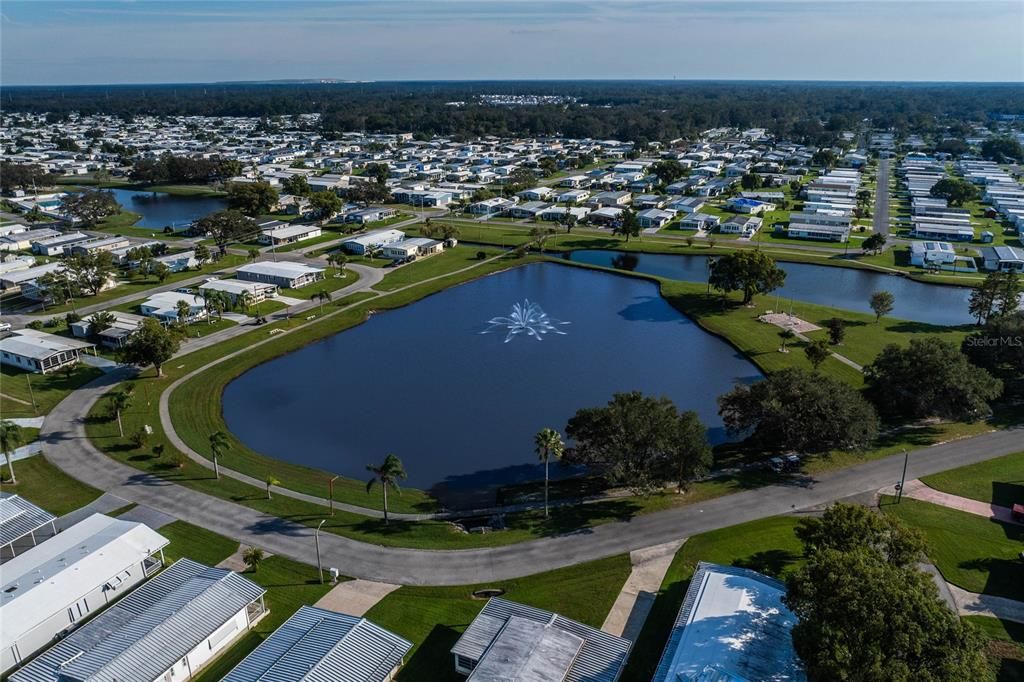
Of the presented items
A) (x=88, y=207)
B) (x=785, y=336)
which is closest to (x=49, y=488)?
(x=785, y=336)

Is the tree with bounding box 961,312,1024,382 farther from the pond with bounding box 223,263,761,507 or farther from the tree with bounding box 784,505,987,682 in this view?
the tree with bounding box 784,505,987,682

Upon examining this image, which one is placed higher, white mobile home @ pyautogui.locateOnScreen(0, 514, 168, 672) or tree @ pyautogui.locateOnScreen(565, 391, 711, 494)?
tree @ pyautogui.locateOnScreen(565, 391, 711, 494)

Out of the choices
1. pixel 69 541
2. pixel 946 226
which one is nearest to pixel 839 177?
pixel 946 226

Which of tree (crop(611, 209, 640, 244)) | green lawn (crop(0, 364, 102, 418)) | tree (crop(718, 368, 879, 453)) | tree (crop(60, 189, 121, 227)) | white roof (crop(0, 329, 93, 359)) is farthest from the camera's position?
tree (crop(60, 189, 121, 227))

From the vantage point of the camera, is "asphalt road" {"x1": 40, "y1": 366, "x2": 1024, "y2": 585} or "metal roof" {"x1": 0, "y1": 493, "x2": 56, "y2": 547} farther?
"metal roof" {"x1": 0, "y1": 493, "x2": 56, "y2": 547}

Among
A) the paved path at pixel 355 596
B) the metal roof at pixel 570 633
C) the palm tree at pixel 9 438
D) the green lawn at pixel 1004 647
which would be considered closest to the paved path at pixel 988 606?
the green lawn at pixel 1004 647

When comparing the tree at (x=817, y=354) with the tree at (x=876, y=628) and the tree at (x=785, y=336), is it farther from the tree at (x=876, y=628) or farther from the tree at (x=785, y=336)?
the tree at (x=876, y=628)

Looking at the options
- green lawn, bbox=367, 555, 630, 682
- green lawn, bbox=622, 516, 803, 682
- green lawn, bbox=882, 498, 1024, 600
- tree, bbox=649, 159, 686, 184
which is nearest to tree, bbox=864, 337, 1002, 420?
green lawn, bbox=882, 498, 1024, 600
